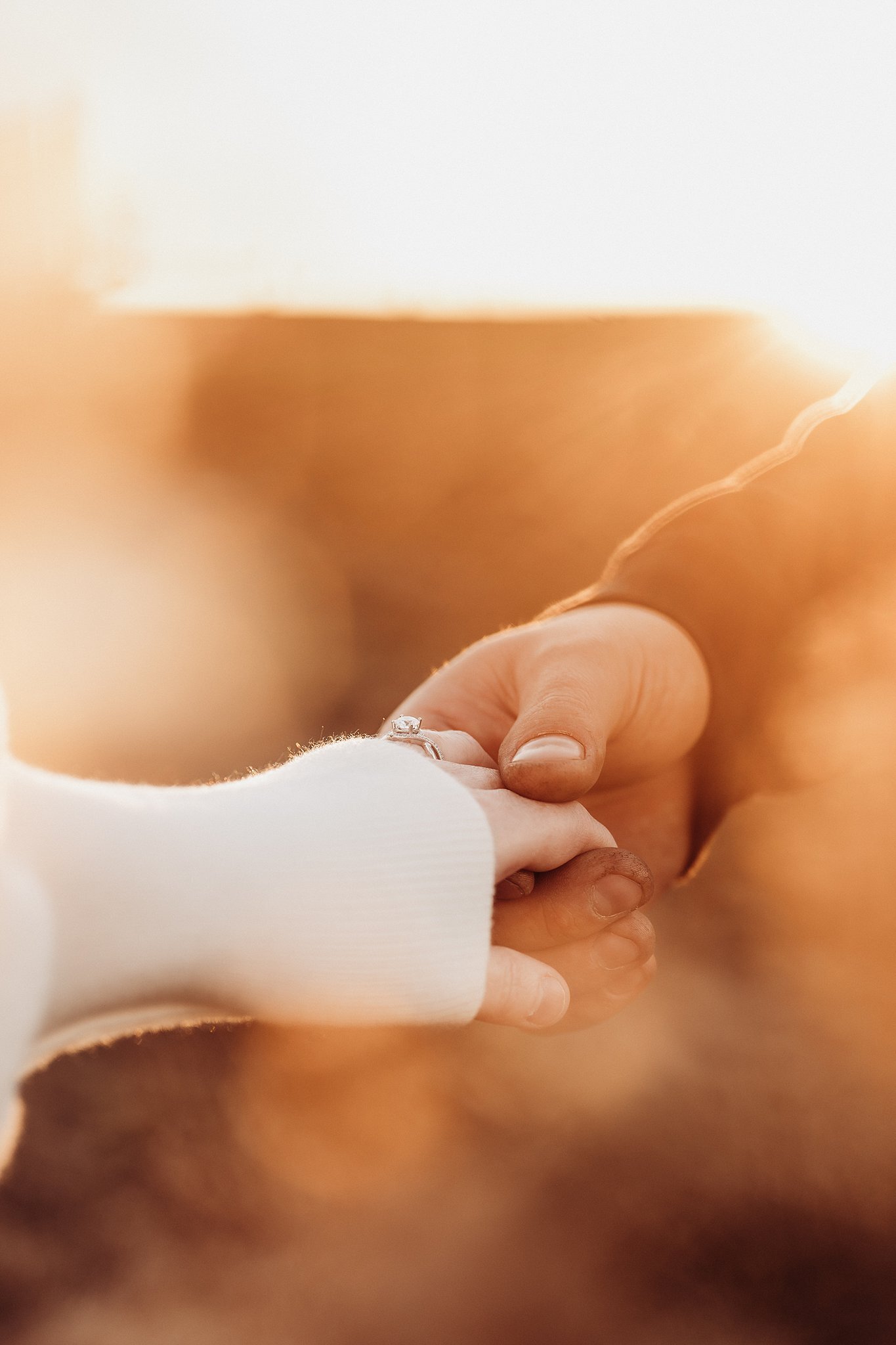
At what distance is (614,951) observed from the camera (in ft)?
2.22

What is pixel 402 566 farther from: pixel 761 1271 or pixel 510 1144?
pixel 761 1271

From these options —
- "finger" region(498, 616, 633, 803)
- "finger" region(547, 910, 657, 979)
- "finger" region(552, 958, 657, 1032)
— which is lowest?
"finger" region(552, 958, 657, 1032)

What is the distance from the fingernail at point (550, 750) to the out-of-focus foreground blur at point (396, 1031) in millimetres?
485

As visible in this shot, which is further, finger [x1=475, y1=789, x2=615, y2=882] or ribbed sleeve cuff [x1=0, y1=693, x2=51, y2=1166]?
finger [x1=475, y1=789, x2=615, y2=882]

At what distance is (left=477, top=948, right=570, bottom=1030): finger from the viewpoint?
1.92 feet

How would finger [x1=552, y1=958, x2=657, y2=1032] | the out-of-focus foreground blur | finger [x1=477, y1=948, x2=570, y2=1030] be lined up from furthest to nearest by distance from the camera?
the out-of-focus foreground blur
finger [x1=552, y1=958, x2=657, y2=1032]
finger [x1=477, y1=948, x2=570, y2=1030]

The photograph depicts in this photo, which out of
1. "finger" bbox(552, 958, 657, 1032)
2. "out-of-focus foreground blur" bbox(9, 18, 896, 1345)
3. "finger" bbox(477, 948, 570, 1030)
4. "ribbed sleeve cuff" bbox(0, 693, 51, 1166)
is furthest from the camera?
"out-of-focus foreground blur" bbox(9, 18, 896, 1345)

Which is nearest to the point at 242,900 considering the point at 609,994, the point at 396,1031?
the point at 609,994

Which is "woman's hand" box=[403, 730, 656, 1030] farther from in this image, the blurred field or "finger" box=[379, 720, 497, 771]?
the blurred field

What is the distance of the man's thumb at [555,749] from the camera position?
2.13 feet

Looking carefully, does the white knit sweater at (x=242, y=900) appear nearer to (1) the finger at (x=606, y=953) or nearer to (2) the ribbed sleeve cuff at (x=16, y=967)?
(2) the ribbed sleeve cuff at (x=16, y=967)

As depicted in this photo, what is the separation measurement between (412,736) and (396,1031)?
1074 mm

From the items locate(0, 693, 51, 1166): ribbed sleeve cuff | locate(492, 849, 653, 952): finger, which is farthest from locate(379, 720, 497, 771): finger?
locate(0, 693, 51, 1166): ribbed sleeve cuff

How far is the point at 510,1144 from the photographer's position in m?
1.90
